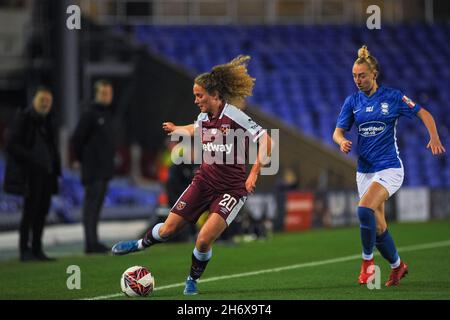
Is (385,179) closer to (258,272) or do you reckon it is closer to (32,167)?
(258,272)

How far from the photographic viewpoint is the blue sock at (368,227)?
405 inches

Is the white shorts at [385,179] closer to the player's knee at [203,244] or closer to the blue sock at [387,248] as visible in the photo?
the blue sock at [387,248]

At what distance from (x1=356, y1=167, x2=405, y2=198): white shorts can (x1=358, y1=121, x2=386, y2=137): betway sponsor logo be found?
0.39 metres

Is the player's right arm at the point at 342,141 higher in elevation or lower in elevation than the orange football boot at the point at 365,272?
higher

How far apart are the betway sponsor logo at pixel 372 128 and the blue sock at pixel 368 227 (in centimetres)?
78

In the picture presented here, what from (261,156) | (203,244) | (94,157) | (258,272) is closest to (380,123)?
(261,156)

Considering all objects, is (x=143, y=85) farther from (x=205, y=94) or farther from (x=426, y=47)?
(x=205, y=94)

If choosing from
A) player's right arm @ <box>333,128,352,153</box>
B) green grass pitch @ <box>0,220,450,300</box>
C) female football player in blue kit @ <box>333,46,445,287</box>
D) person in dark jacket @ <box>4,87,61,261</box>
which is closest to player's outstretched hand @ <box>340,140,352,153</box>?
player's right arm @ <box>333,128,352,153</box>

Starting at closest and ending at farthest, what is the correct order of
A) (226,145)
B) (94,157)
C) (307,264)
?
(226,145)
(307,264)
(94,157)

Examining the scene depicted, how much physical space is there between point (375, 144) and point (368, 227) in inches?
33.2

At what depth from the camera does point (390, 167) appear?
1051 cm

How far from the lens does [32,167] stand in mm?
14578

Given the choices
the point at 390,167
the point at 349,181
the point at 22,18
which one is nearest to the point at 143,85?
the point at 22,18

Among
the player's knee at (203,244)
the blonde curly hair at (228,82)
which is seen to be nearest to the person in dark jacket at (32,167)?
the blonde curly hair at (228,82)
